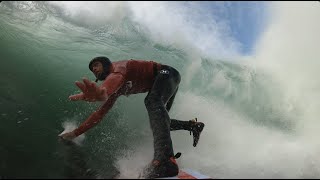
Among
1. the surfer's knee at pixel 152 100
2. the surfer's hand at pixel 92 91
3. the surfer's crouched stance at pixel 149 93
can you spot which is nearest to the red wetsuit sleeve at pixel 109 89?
the surfer's crouched stance at pixel 149 93

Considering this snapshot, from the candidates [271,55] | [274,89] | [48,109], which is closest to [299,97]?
[274,89]

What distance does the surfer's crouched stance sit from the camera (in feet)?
15.1

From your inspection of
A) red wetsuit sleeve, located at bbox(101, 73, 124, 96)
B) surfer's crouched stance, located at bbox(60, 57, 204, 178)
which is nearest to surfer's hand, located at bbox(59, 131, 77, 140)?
surfer's crouched stance, located at bbox(60, 57, 204, 178)

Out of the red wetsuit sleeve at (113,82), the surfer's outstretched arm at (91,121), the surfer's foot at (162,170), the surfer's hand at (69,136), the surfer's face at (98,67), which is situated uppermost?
the surfer's face at (98,67)

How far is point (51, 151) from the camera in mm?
5297

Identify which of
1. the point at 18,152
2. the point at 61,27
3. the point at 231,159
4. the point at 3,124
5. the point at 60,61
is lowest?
the point at 18,152

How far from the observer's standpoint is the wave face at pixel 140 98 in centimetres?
543

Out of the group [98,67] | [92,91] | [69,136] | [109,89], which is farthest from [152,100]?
[69,136]

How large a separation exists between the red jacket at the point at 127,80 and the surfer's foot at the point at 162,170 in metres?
1.21

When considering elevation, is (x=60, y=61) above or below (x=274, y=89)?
below

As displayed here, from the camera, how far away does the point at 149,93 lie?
5.53 m

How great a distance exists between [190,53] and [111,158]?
7.30 meters

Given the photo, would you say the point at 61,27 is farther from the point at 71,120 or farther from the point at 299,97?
the point at 299,97

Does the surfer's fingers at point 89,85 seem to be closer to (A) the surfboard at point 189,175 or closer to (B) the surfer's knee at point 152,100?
(B) the surfer's knee at point 152,100
